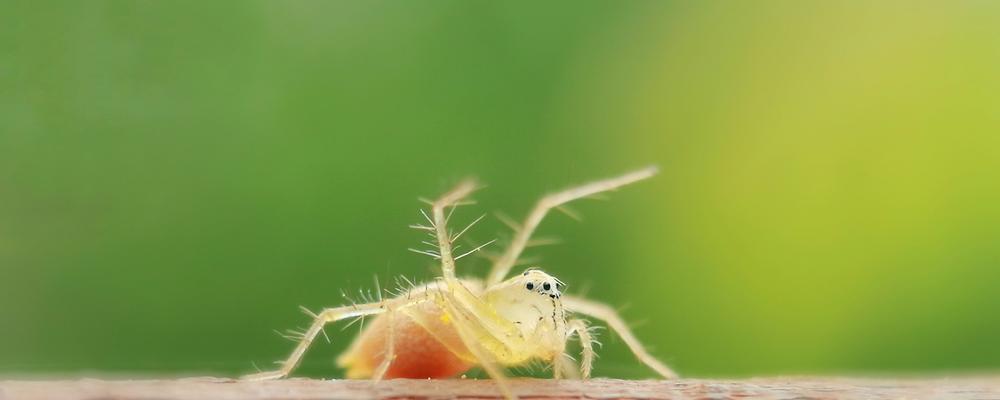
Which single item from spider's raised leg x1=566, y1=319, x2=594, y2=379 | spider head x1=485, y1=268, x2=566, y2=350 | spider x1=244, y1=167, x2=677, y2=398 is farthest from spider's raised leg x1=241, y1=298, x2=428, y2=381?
spider's raised leg x1=566, y1=319, x2=594, y2=379

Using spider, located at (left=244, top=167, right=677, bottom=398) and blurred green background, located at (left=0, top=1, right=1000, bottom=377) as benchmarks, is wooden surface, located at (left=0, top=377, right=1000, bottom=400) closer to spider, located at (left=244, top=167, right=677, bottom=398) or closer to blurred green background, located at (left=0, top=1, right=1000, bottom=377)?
spider, located at (left=244, top=167, right=677, bottom=398)

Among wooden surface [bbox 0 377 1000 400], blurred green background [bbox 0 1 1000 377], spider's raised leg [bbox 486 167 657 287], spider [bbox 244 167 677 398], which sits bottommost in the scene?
wooden surface [bbox 0 377 1000 400]

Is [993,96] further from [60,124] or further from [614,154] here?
[60,124]

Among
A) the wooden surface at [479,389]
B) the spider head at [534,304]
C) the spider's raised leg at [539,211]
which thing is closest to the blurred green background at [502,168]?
the spider's raised leg at [539,211]

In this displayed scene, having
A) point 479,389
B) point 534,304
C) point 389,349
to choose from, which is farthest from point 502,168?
point 479,389

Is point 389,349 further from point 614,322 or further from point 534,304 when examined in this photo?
point 614,322

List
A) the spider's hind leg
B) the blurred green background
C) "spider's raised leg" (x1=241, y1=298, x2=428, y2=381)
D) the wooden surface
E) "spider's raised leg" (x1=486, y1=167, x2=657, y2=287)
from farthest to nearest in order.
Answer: the blurred green background < "spider's raised leg" (x1=486, y1=167, x2=657, y2=287) < "spider's raised leg" (x1=241, y1=298, x2=428, y2=381) < the spider's hind leg < the wooden surface

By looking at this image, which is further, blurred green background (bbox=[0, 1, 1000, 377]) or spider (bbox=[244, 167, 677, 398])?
blurred green background (bbox=[0, 1, 1000, 377])
